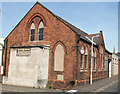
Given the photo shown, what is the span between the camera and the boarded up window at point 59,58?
18906mm

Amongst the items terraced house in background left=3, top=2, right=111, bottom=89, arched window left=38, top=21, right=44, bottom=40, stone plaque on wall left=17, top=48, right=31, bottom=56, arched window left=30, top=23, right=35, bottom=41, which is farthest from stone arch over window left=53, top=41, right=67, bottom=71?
arched window left=30, top=23, right=35, bottom=41

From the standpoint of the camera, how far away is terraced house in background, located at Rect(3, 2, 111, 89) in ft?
59.2

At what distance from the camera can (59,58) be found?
1909cm

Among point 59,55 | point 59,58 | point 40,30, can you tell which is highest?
point 40,30

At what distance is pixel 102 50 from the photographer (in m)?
29.9

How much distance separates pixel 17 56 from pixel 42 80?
15.0 ft

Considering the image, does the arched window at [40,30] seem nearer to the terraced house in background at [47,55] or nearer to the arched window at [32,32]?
the terraced house in background at [47,55]

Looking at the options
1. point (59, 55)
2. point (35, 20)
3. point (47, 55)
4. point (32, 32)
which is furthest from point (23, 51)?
point (35, 20)

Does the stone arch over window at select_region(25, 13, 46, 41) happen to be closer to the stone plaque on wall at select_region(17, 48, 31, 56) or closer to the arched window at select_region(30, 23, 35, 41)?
the arched window at select_region(30, 23, 35, 41)

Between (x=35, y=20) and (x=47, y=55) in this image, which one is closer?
(x=47, y=55)

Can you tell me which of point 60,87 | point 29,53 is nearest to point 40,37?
point 29,53

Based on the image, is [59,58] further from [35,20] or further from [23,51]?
[35,20]

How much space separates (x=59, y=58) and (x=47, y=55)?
5.27 feet

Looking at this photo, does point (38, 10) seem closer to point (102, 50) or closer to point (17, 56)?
point (17, 56)
